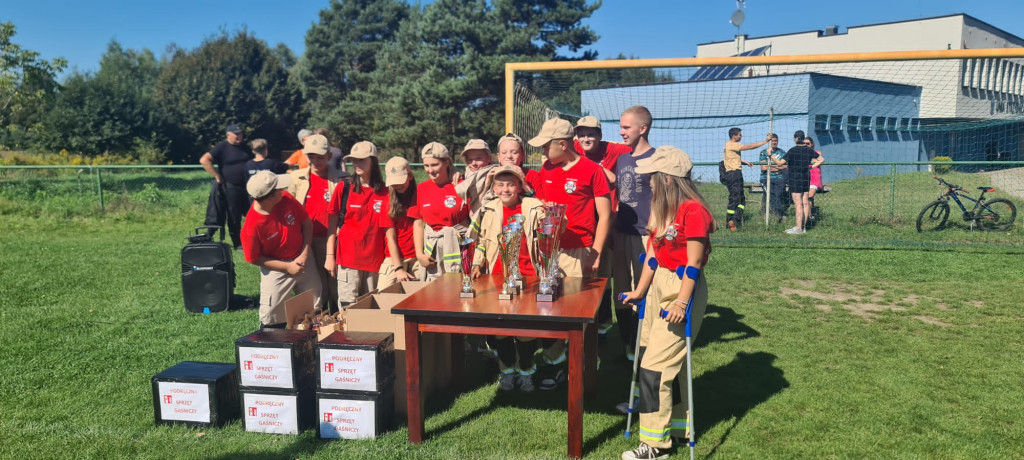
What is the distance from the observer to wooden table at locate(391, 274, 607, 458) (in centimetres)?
359

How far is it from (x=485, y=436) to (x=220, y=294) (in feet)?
13.9

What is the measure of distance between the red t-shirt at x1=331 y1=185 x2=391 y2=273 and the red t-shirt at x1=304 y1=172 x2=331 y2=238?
294 mm

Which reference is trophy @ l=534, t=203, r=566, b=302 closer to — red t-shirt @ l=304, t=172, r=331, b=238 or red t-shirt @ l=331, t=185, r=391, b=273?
red t-shirt @ l=331, t=185, r=391, b=273

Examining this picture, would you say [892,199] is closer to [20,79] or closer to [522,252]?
[522,252]

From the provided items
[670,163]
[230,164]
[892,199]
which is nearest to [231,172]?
[230,164]

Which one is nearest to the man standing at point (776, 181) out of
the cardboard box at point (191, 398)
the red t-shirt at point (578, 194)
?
the red t-shirt at point (578, 194)

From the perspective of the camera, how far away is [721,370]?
5293 mm

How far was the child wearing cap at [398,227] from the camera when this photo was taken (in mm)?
5145

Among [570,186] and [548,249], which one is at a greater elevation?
[570,186]

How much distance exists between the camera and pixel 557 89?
11.1m

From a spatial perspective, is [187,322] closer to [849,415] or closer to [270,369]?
[270,369]

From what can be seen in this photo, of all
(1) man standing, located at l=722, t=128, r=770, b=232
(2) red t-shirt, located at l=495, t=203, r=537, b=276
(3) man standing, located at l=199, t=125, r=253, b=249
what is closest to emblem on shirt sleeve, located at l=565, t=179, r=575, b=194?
(2) red t-shirt, located at l=495, t=203, r=537, b=276

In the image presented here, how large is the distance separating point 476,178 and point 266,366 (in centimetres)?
195

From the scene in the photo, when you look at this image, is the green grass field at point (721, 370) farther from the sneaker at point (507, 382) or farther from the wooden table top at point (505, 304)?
the wooden table top at point (505, 304)
